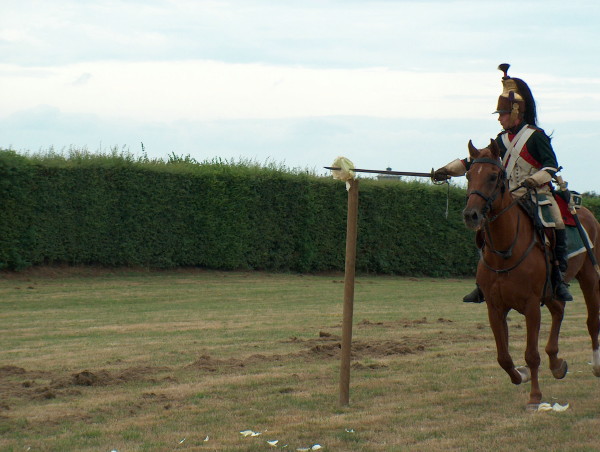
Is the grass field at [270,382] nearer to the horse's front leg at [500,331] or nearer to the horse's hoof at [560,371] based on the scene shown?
the horse's hoof at [560,371]

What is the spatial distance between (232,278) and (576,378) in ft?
59.7

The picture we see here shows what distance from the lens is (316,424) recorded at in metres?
7.66

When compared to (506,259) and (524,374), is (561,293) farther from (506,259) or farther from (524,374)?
(524,374)

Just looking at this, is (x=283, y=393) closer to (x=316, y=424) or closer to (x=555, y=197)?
A: (x=316, y=424)

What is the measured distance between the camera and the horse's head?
7.78 meters

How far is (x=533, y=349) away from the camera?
340 inches

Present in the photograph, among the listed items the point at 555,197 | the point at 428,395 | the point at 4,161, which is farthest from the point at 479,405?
the point at 4,161

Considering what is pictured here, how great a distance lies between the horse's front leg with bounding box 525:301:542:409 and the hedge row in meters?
18.4

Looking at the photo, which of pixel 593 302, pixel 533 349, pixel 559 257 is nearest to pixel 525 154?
pixel 559 257

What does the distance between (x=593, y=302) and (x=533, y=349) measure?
2003 mm

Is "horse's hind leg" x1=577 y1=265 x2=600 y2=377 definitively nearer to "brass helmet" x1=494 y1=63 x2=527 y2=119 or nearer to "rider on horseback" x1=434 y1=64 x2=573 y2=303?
"rider on horseback" x1=434 y1=64 x2=573 y2=303

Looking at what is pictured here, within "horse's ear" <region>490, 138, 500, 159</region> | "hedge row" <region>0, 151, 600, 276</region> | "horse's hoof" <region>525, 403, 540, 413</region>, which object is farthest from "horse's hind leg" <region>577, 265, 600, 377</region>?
"hedge row" <region>0, 151, 600, 276</region>

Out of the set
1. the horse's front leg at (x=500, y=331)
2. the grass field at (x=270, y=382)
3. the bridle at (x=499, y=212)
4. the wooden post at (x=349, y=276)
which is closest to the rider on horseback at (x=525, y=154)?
the bridle at (x=499, y=212)

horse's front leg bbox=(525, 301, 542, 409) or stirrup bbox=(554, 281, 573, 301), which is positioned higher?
stirrup bbox=(554, 281, 573, 301)
